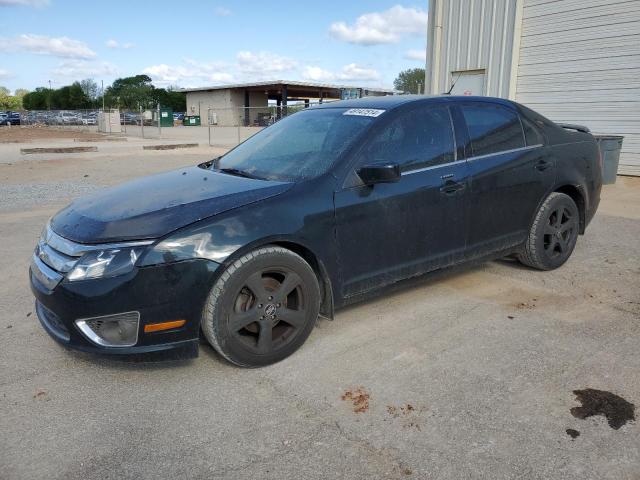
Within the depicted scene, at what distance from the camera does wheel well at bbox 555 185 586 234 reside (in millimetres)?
4990

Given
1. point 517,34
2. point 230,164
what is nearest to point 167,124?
point 517,34

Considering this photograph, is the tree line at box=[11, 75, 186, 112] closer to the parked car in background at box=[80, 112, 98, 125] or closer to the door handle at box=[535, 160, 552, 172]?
the parked car in background at box=[80, 112, 98, 125]

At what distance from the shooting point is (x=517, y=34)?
12.8 metres

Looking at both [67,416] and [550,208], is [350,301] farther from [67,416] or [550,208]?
[550,208]

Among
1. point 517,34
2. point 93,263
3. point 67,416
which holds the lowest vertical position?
point 67,416

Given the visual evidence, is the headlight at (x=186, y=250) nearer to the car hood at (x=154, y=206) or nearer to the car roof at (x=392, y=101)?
the car hood at (x=154, y=206)

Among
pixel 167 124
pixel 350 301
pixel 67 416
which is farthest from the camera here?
pixel 167 124

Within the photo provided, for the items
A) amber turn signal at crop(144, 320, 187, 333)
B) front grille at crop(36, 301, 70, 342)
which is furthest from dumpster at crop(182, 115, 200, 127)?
amber turn signal at crop(144, 320, 187, 333)

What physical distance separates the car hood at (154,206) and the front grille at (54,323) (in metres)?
0.46

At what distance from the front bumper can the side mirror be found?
116cm

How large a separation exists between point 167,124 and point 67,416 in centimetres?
5777

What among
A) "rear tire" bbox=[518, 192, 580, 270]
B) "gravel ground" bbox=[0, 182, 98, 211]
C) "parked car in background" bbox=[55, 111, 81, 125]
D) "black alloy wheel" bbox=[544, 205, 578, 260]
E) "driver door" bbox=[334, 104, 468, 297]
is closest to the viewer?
"driver door" bbox=[334, 104, 468, 297]

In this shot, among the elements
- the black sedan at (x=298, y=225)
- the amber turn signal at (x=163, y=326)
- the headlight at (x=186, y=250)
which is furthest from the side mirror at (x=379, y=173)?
the amber turn signal at (x=163, y=326)

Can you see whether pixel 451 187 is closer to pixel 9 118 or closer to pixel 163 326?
pixel 163 326
